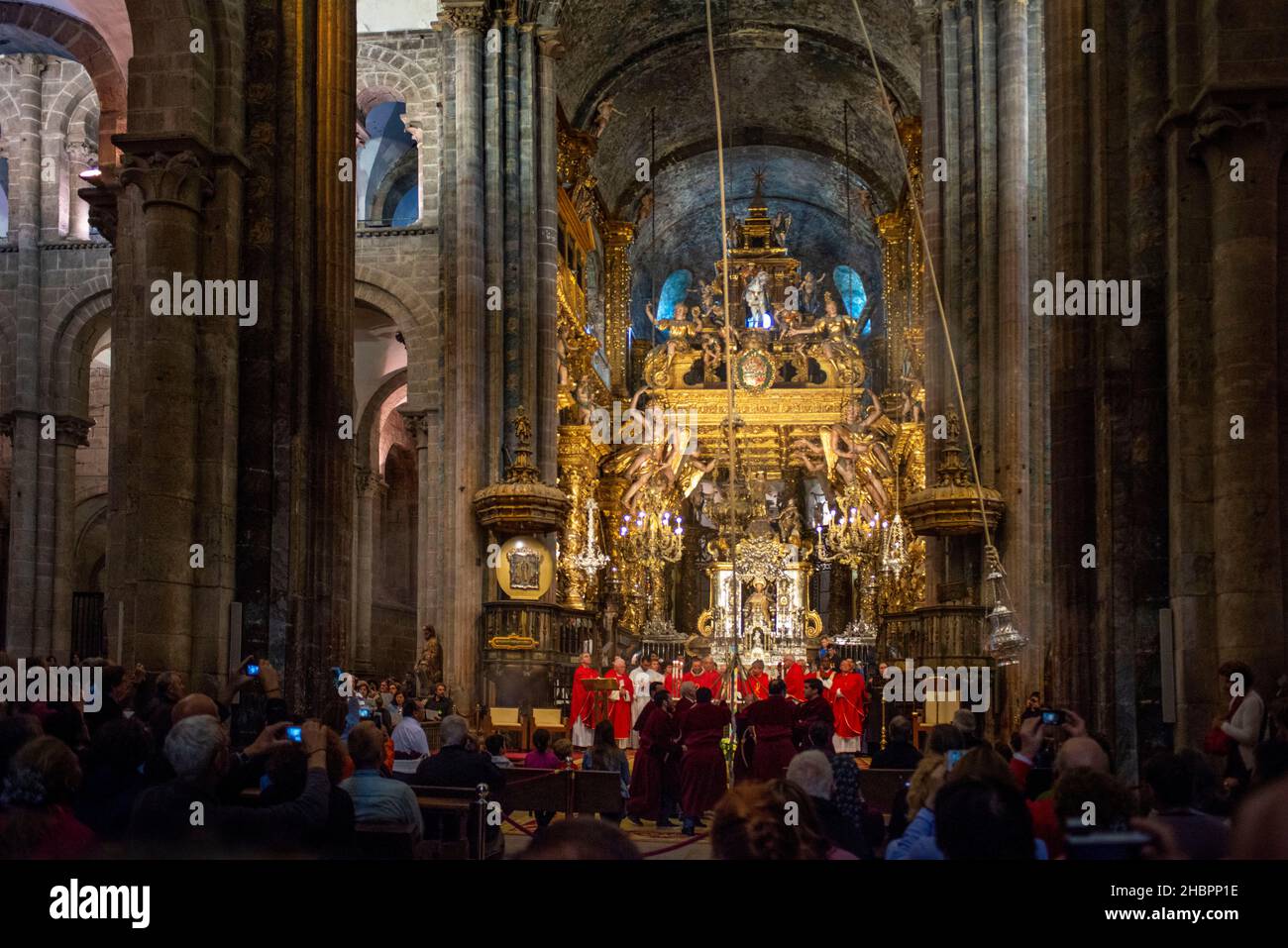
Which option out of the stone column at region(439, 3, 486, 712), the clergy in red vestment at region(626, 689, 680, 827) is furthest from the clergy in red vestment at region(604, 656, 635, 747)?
the clergy in red vestment at region(626, 689, 680, 827)

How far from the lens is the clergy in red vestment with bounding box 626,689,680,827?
14.0 m

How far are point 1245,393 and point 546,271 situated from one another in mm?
15401

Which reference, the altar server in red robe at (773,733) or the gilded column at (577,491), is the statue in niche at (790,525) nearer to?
the gilded column at (577,491)

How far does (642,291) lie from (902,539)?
15.9 m

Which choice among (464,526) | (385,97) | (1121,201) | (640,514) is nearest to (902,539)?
(640,514)

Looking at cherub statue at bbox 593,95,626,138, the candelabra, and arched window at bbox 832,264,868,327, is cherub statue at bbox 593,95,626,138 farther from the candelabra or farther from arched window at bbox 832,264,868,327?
arched window at bbox 832,264,868,327

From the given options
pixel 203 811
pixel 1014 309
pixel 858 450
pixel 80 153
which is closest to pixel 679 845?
pixel 203 811

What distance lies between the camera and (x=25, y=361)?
24.6 metres

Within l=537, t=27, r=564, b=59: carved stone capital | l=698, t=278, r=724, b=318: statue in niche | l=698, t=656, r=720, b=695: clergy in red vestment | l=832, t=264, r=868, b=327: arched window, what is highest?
l=537, t=27, r=564, b=59: carved stone capital

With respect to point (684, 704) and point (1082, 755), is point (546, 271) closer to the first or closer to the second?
point (684, 704)

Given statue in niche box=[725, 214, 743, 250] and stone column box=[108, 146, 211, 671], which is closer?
stone column box=[108, 146, 211, 671]

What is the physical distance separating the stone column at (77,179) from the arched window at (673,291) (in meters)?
19.5

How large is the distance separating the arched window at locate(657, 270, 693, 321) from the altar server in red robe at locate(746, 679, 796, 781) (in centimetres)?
2932

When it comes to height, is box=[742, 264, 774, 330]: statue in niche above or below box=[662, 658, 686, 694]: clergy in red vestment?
above
